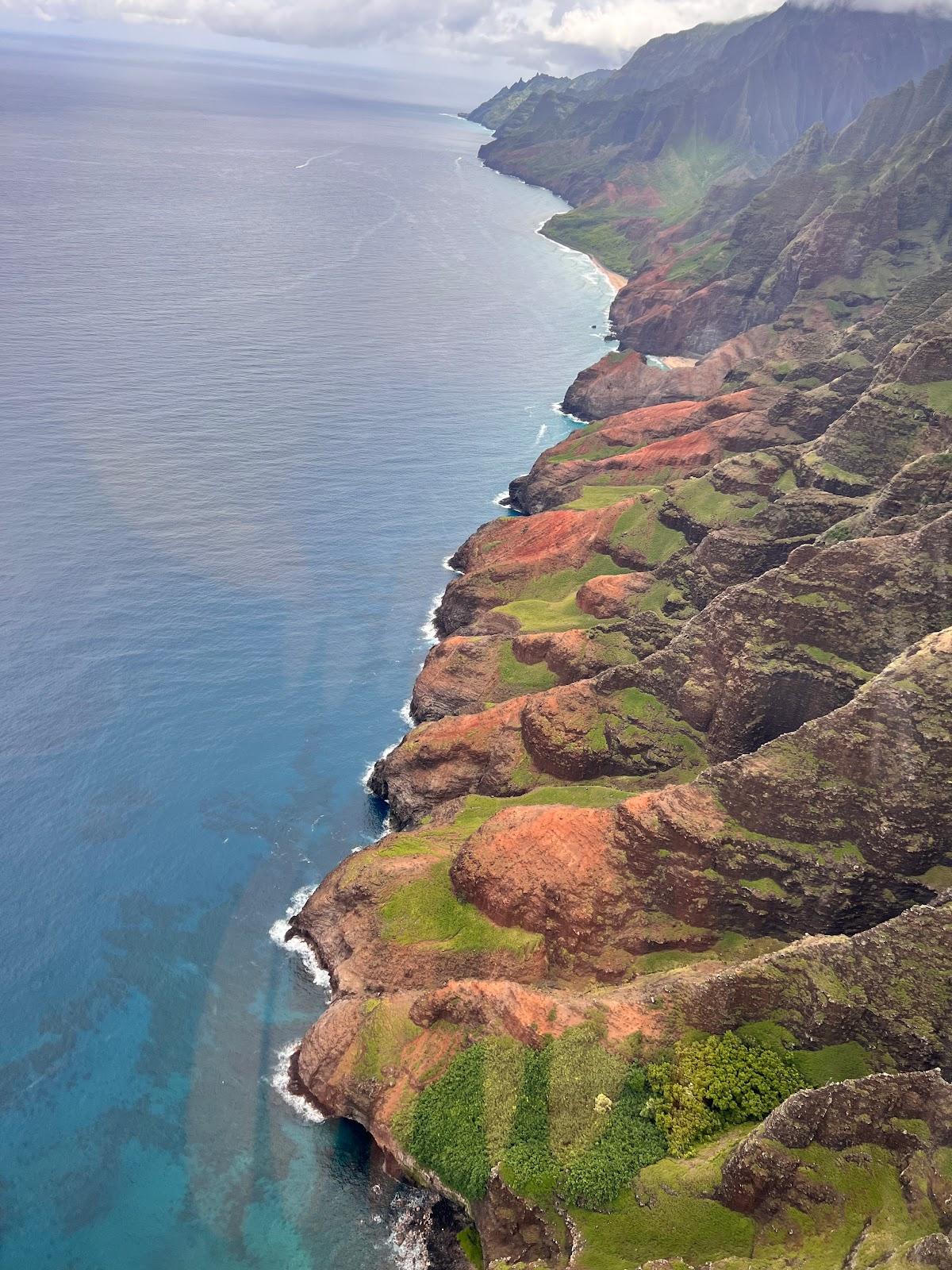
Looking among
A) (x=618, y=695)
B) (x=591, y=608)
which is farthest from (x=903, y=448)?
(x=618, y=695)

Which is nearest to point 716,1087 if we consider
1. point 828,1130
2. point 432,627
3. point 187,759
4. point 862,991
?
point 828,1130

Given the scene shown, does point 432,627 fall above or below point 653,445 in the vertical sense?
below

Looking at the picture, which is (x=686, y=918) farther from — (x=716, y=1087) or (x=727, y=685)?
(x=727, y=685)

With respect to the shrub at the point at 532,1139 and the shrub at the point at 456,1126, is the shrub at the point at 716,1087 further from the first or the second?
the shrub at the point at 456,1126

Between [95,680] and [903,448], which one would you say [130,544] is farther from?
[903,448]

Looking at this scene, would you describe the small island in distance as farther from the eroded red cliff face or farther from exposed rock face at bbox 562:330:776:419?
exposed rock face at bbox 562:330:776:419

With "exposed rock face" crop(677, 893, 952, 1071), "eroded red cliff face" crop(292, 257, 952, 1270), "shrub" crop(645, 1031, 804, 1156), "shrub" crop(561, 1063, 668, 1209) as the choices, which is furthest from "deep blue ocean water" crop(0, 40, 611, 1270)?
"exposed rock face" crop(677, 893, 952, 1071)
